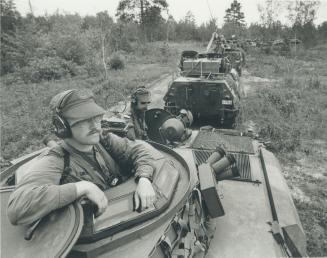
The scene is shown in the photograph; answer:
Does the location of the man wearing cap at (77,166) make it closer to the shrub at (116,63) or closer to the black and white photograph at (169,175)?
the black and white photograph at (169,175)

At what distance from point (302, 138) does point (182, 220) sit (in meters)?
7.39

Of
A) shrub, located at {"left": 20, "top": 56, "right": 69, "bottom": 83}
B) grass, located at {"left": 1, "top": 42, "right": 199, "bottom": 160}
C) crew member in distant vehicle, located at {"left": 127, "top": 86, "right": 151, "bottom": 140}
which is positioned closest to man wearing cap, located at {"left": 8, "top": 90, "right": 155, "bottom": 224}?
crew member in distant vehicle, located at {"left": 127, "top": 86, "right": 151, "bottom": 140}

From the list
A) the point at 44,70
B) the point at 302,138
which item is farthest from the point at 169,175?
the point at 44,70

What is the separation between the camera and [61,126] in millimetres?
2361

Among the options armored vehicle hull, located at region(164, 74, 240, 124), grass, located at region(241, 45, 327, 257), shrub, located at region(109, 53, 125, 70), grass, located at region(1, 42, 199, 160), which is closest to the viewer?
grass, located at region(241, 45, 327, 257)

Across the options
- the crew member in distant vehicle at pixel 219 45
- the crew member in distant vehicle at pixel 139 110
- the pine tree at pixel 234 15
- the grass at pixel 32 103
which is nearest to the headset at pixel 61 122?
the crew member in distant vehicle at pixel 139 110


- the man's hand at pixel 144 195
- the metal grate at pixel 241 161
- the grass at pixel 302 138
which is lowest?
the grass at pixel 302 138

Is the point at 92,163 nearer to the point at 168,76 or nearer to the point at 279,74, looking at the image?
the point at 168,76

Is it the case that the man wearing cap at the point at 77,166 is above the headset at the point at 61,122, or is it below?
below

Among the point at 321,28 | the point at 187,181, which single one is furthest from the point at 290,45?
the point at 187,181

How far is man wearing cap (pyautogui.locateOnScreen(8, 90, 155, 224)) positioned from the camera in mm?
1886

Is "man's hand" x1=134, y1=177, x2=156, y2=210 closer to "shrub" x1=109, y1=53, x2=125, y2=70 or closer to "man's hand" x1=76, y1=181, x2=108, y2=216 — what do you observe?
"man's hand" x1=76, y1=181, x2=108, y2=216

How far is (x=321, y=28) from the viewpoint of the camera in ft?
121

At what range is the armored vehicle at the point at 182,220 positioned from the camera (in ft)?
6.13
